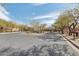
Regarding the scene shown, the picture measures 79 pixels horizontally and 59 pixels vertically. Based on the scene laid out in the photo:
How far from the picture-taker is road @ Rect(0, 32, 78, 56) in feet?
8.33

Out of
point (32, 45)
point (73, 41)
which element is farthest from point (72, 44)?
point (32, 45)

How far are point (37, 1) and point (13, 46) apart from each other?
60 cm

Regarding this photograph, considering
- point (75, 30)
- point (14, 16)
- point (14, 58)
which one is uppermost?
point (14, 16)

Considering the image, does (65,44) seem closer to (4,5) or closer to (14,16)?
(14,16)

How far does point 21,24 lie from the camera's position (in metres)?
2.60

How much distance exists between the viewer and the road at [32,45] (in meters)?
2.54

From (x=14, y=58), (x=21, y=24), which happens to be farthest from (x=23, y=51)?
(x=21, y=24)

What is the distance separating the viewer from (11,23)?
2.61 metres

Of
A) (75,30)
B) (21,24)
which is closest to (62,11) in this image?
(75,30)

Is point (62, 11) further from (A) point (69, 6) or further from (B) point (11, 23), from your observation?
(B) point (11, 23)

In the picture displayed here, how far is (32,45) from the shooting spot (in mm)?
2592

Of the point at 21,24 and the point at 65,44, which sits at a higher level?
the point at 21,24

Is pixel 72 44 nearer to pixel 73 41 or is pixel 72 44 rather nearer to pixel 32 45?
pixel 73 41

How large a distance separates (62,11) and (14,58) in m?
0.78
